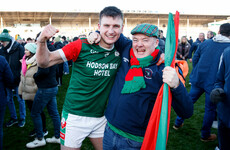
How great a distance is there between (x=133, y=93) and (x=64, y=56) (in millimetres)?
790

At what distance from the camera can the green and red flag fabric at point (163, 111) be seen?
1457 millimetres

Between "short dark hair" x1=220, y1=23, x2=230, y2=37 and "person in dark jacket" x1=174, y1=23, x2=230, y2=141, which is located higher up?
"short dark hair" x1=220, y1=23, x2=230, y2=37

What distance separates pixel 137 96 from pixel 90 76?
2.05 feet

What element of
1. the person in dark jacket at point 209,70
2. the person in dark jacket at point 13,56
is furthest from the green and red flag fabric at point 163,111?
the person in dark jacket at point 13,56

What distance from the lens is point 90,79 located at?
6.74ft

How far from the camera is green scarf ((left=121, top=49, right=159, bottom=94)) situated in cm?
164

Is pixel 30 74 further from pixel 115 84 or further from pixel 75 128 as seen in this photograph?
pixel 115 84

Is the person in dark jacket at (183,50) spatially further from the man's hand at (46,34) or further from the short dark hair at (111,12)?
the man's hand at (46,34)

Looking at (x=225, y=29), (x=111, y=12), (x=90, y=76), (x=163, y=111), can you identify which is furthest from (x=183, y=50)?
(x=163, y=111)

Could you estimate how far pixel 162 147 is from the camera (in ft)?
4.72

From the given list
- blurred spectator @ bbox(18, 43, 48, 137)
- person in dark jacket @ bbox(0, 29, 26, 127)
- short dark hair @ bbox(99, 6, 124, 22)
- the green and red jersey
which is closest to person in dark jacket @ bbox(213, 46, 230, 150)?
the green and red jersey

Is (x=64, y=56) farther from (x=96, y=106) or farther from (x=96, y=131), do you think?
(x=96, y=131)

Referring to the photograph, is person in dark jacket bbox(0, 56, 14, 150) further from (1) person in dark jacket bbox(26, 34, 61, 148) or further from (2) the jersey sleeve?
(2) the jersey sleeve

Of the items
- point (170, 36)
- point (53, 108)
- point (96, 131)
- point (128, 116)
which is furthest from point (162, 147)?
point (53, 108)
